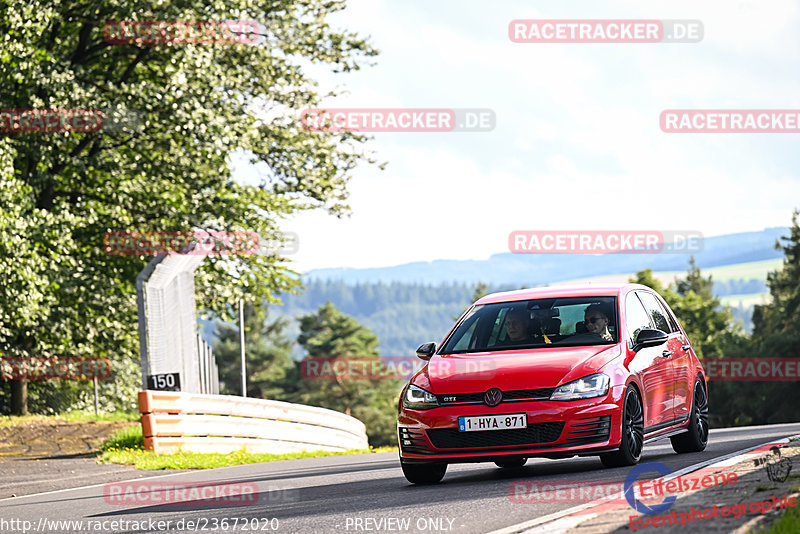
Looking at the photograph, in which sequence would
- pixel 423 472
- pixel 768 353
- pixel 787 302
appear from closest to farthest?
pixel 423 472 < pixel 768 353 < pixel 787 302

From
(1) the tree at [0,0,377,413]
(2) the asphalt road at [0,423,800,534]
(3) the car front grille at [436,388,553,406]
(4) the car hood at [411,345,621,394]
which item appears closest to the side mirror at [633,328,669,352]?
(4) the car hood at [411,345,621,394]

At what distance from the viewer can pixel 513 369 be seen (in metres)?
9.76

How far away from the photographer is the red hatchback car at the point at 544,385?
9.49 meters

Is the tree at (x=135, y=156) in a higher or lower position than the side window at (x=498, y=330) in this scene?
higher

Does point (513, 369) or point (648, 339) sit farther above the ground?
point (648, 339)

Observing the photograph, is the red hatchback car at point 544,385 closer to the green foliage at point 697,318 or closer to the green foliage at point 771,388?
the green foliage at point 771,388

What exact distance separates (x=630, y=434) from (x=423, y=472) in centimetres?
190

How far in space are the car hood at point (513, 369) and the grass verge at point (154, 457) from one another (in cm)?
660

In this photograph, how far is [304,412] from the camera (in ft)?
77.0

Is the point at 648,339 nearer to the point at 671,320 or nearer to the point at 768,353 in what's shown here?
the point at 671,320

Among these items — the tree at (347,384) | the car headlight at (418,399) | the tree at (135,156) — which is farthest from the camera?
the tree at (347,384)

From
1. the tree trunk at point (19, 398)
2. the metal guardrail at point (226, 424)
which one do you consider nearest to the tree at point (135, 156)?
the tree trunk at point (19, 398)

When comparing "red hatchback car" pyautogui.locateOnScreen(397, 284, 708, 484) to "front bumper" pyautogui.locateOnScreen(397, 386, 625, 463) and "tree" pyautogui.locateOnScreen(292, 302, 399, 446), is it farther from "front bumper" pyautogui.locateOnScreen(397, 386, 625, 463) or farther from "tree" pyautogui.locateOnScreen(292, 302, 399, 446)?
"tree" pyautogui.locateOnScreen(292, 302, 399, 446)

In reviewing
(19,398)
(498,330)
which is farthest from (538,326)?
(19,398)
